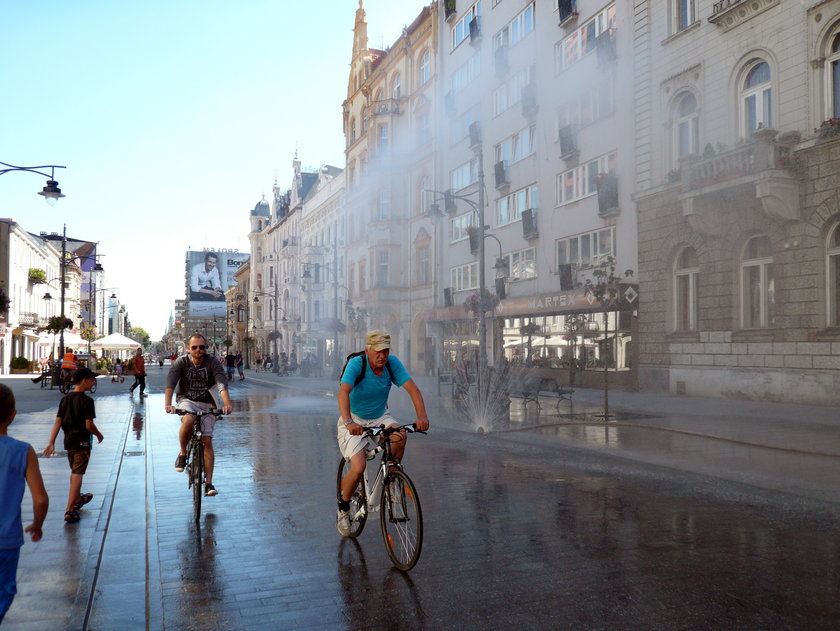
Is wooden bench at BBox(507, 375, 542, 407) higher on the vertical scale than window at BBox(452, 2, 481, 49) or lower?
lower

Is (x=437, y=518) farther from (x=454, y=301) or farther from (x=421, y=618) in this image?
(x=454, y=301)

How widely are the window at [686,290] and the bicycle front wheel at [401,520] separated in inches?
711

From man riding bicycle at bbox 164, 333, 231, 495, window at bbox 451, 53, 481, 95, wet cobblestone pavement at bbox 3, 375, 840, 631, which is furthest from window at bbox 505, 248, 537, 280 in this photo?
man riding bicycle at bbox 164, 333, 231, 495

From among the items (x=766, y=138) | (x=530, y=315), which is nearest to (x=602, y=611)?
(x=766, y=138)

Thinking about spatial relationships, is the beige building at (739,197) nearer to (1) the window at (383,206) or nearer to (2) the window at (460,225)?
(2) the window at (460,225)

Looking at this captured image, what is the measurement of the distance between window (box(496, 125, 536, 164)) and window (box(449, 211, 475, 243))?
11.6ft

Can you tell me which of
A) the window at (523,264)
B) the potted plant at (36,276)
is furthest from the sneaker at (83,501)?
the potted plant at (36,276)

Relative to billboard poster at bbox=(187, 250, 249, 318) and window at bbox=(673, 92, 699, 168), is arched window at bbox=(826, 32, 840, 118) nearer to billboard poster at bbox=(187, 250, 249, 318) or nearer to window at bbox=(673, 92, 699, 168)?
window at bbox=(673, 92, 699, 168)

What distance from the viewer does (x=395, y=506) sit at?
5395 mm

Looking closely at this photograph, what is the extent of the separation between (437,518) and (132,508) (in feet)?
9.53

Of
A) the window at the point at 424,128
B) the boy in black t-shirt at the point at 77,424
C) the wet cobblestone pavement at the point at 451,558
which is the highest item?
the window at the point at 424,128

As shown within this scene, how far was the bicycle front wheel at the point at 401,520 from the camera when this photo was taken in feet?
16.8

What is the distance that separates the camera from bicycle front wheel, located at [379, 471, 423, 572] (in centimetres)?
511

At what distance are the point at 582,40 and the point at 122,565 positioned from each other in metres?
26.7
